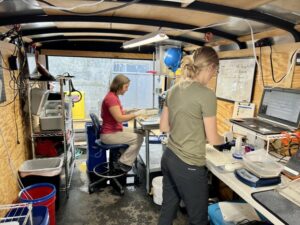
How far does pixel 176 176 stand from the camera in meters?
1.49

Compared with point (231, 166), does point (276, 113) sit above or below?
above

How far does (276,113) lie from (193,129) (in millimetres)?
784

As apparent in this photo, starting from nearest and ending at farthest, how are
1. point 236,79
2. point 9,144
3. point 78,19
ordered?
1. point 78,19
2. point 9,144
3. point 236,79

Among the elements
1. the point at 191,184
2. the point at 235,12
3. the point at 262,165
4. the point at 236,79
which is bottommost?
the point at 191,184

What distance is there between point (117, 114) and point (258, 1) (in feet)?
5.88

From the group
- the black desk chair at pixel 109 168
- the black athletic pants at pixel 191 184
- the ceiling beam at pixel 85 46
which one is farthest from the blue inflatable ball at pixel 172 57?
the black athletic pants at pixel 191 184

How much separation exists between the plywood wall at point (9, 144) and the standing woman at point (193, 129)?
1.55 metres

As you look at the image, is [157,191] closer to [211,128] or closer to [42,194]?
[42,194]

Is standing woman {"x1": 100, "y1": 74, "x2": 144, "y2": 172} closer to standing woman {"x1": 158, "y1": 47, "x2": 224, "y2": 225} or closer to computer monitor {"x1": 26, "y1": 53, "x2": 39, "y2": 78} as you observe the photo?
computer monitor {"x1": 26, "y1": 53, "x2": 39, "y2": 78}

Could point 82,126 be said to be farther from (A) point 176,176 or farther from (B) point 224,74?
(A) point 176,176

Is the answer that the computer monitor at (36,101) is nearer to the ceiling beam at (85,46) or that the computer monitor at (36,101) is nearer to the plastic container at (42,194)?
the plastic container at (42,194)

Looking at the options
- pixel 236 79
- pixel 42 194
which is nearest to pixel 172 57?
pixel 236 79

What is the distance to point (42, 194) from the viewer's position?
2250 millimetres

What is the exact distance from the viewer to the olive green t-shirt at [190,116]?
1342 millimetres
